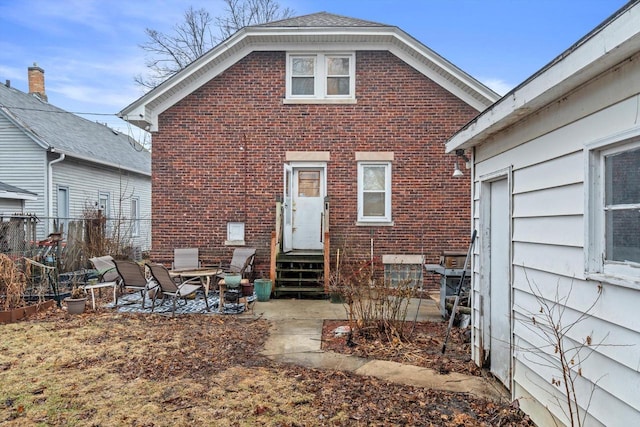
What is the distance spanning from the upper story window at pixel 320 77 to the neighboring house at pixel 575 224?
640cm

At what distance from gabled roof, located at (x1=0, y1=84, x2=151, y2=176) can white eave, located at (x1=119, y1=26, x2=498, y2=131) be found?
2.61 meters

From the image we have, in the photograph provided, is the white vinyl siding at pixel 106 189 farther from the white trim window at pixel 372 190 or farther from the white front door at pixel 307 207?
the white trim window at pixel 372 190

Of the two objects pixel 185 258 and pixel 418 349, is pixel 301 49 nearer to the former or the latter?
pixel 185 258

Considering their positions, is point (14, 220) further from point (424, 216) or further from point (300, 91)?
point (424, 216)

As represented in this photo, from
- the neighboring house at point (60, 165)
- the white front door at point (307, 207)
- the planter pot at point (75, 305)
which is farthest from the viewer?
the neighboring house at point (60, 165)

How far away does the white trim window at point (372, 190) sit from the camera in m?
10.3

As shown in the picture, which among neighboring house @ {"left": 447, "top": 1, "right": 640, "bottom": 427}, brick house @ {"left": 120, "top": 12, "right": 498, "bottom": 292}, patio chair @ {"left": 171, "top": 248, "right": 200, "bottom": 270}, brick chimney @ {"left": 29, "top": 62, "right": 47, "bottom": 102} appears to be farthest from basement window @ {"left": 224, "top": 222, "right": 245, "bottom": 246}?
brick chimney @ {"left": 29, "top": 62, "right": 47, "bottom": 102}

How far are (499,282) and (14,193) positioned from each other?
13.7m

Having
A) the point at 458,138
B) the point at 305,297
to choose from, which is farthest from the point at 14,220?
the point at 458,138

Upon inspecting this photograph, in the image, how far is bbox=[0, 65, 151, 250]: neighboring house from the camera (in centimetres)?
1373

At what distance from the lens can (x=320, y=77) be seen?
1036 centimetres

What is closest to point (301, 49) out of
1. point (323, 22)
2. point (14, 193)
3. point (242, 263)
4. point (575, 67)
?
point (323, 22)

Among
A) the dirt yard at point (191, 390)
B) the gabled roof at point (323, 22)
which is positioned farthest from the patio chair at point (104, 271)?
the gabled roof at point (323, 22)

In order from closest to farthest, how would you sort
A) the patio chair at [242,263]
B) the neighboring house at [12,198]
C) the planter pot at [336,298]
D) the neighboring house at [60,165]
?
the planter pot at [336,298]
the patio chair at [242,263]
the neighboring house at [12,198]
the neighboring house at [60,165]
